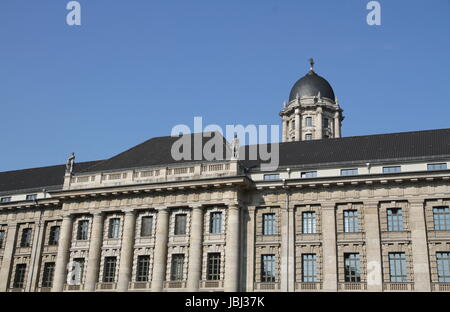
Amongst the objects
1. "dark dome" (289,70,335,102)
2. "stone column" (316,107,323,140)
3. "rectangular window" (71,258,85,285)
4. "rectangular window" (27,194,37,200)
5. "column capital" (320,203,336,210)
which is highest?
"dark dome" (289,70,335,102)

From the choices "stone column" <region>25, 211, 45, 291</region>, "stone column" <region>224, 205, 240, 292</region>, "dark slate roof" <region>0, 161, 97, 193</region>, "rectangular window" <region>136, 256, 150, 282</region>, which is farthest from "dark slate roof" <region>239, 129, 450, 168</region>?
"stone column" <region>25, 211, 45, 291</region>

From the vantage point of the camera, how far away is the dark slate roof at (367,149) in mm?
46125

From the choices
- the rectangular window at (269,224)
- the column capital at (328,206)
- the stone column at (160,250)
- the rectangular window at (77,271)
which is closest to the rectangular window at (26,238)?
the rectangular window at (77,271)

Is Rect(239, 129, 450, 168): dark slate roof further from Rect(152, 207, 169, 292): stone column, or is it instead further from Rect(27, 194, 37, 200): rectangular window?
Rect(27, 194, 37, 200): rectangular window

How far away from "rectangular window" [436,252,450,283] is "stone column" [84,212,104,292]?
28.5 meters

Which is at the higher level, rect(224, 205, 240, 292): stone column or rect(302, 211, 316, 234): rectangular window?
rect(302, 211, 316, 234): rectangular window

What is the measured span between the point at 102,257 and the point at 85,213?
469 centimetres

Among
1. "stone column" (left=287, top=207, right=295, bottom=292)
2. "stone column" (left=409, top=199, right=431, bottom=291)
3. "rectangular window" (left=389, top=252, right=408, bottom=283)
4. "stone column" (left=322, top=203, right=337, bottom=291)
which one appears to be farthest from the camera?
"stone column" (left=287, top=207, right=295, bottom=292)

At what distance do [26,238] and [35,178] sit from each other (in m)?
8.56

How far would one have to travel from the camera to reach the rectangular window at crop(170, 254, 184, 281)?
45.5 metres

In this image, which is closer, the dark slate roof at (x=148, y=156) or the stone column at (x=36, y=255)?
the dark slate roof at (x=148, y=156)

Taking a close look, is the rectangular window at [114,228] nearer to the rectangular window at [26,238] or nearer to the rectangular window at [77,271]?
the rectangular window at [77,271]

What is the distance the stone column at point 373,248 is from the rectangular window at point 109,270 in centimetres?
2178
